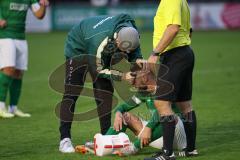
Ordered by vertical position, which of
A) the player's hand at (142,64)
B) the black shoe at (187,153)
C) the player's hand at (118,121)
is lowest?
the black shoe at (187,153)

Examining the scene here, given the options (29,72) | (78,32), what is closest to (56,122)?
(78,32)

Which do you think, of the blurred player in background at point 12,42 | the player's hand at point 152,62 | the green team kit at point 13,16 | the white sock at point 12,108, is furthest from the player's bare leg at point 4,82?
the player's hand at point 152,62

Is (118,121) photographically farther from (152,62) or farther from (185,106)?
(152,62)

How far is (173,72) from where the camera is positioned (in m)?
7.78

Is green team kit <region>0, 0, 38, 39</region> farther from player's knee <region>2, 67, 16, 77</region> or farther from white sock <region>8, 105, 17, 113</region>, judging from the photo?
white sock <region>8, 105, 17, 113</region>

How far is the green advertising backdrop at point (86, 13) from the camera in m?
35.4

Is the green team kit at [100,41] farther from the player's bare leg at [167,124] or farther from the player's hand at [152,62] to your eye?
the player's bare leg at [167,124]

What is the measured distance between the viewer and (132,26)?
8266mm

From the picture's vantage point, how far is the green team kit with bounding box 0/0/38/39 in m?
11.9

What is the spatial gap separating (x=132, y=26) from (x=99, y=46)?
473mm

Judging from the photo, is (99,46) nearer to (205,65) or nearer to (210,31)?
(205,65)

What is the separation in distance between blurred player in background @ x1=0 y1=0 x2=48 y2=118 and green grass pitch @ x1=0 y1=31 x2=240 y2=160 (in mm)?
529

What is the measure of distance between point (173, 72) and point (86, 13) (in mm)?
27990

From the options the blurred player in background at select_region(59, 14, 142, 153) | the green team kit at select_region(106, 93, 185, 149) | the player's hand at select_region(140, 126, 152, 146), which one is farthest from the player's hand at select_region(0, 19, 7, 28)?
the player's hand at select_region(140, 126, 152, 146)
